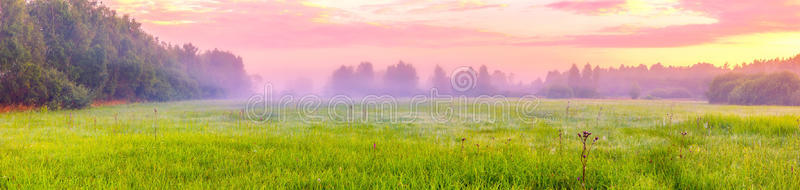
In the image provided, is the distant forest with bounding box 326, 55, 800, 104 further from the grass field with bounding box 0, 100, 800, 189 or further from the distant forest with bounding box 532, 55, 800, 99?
the grass field with bounding box 0, 100, 800, 189

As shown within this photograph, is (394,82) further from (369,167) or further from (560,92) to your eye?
(369,167)

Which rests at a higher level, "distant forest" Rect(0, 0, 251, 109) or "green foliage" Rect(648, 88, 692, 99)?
"distant forest" Rect(0, 0, 251, 109)

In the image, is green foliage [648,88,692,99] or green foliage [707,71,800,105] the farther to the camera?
green foliage [648,88,692,99]

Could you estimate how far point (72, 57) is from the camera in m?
31.7

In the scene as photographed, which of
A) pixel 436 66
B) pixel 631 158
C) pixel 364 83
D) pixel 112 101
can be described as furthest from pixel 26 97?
pixel 436 66

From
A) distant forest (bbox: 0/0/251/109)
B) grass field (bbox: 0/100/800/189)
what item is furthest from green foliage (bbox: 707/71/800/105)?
distant forest (bbox: 0/0/251/109)

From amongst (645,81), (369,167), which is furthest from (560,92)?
(369,167)

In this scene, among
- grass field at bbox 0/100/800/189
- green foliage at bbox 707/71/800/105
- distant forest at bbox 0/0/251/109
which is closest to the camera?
grass field at bbox 0/100/800/189

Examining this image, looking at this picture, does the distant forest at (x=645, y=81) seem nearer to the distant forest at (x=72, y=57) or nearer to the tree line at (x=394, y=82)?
the tree line at (x=394, y=82)

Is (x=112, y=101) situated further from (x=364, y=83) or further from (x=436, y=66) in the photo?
(x=436, y=66)

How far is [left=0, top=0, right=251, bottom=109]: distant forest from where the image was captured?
81.8 feet

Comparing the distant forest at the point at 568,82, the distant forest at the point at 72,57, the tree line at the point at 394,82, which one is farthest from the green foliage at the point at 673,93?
the distant forest at the point at 72,57

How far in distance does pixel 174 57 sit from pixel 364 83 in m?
69.6

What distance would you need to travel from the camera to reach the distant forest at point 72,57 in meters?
24.9
